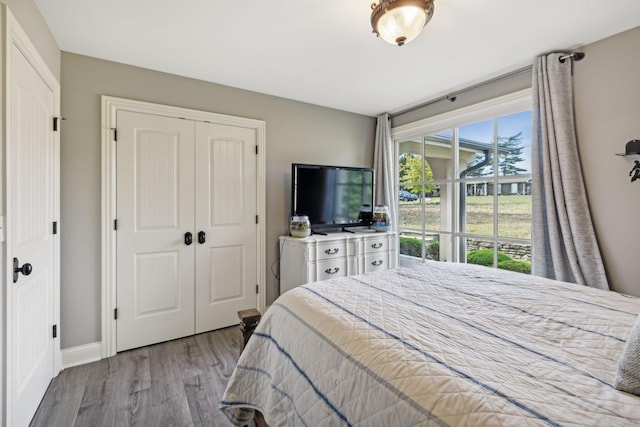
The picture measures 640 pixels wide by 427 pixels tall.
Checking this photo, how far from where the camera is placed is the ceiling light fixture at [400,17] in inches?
60.2

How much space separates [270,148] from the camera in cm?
313

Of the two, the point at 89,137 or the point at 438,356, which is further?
the point at 89,137

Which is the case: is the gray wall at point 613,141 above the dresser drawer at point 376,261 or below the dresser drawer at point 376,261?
above

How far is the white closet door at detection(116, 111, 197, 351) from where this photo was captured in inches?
96.2

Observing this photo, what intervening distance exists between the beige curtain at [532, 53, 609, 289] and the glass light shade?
1.37 m

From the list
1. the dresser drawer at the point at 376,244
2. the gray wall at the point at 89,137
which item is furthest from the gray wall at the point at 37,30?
the dresser drawer at the point at 376,244

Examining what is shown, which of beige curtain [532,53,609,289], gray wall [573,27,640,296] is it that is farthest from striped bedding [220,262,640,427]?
gray wall [573,27,640,296]

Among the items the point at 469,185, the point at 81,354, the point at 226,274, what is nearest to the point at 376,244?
the point at 469,185

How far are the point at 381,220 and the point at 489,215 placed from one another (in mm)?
1118

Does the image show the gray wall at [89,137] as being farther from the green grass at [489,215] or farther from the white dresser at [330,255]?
the green grass at [489,215]

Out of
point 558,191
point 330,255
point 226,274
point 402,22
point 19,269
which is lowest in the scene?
point 226,274

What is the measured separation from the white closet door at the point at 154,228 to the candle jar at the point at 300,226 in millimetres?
951

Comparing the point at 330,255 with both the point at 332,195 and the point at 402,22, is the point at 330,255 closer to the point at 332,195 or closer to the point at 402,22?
the point at 332,195

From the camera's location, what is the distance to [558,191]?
220 cm
